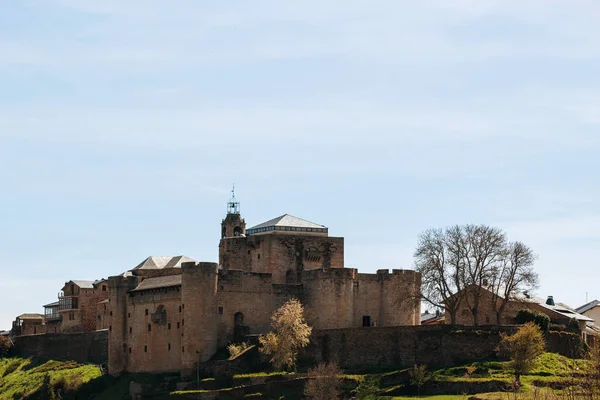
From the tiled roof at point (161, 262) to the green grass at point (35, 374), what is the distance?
9750mm

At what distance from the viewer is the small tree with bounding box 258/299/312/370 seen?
80.4 m

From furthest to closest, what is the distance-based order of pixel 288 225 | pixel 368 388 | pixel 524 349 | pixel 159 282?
pixel 288 225 < pixel 159 282 < pixel 368 388 < pixel 524 349

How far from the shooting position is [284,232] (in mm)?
95000

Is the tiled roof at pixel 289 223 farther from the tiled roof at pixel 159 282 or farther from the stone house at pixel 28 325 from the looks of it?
the stone house at pixel 28 325

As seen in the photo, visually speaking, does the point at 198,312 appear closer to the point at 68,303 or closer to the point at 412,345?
the point at 412,345

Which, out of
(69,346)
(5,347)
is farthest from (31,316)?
(69,346)

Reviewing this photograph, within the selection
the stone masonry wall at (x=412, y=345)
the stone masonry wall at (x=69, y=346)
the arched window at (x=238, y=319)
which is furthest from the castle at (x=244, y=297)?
the stone masonry wall at (x=69, y=346)

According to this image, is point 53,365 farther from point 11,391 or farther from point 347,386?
point 347,386

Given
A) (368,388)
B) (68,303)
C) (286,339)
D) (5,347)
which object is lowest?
(368,388)

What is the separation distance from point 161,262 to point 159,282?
12411mm

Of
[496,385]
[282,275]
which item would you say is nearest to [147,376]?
[282,275]

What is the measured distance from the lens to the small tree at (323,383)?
7356 centimetres

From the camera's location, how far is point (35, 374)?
334 ft

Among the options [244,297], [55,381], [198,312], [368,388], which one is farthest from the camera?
[55,381]
